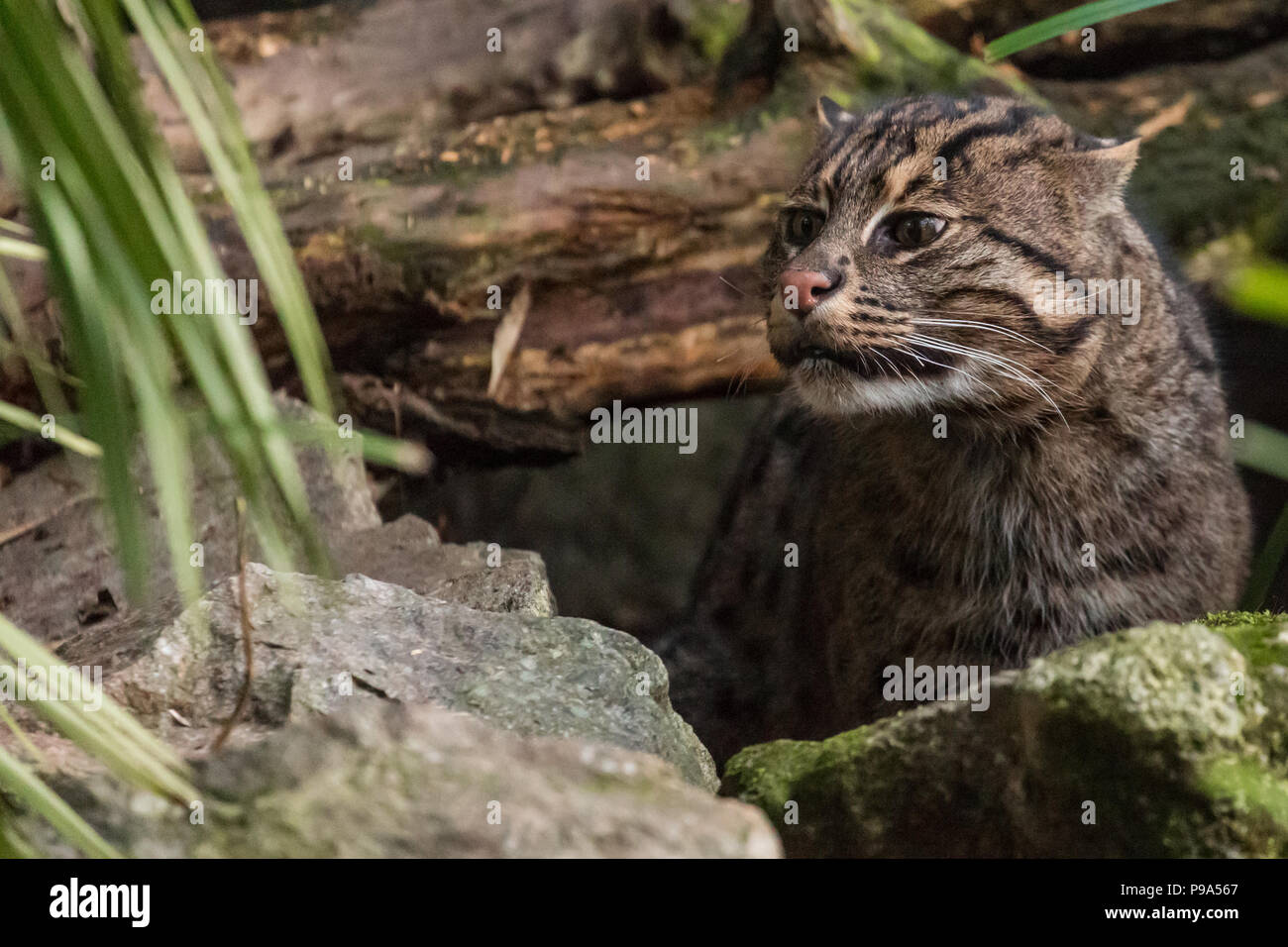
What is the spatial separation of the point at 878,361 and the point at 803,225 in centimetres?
86

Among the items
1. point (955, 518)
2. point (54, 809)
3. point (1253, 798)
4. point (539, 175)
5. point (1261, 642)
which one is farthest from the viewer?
point (539, 175)

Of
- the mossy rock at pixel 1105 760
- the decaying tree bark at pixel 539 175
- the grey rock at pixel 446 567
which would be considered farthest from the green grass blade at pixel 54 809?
the decaying tree bark at pixel 539 175

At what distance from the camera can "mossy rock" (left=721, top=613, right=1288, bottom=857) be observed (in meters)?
2.81

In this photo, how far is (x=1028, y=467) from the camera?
5062 millimetres

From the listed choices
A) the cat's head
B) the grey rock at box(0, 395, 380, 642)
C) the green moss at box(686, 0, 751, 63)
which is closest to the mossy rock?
the cat's head

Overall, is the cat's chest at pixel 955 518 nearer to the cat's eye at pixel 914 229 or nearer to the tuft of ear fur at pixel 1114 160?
the cat's eye at pixel 914 229

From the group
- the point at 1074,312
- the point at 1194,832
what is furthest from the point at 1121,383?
the point at 1194,832

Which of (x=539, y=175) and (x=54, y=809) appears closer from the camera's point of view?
(x=54, y=809)

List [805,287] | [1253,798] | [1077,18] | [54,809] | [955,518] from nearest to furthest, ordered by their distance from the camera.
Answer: [54,809], [1253,798], [1077,18], [805,287], [955,518]

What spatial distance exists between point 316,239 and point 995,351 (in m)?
3.35

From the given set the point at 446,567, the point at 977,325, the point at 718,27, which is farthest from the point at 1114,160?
the point at 446,567

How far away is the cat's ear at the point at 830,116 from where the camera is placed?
5.60m

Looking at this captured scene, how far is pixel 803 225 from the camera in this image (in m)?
5.25

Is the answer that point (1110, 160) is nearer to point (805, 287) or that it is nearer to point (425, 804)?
point (805, 287)
